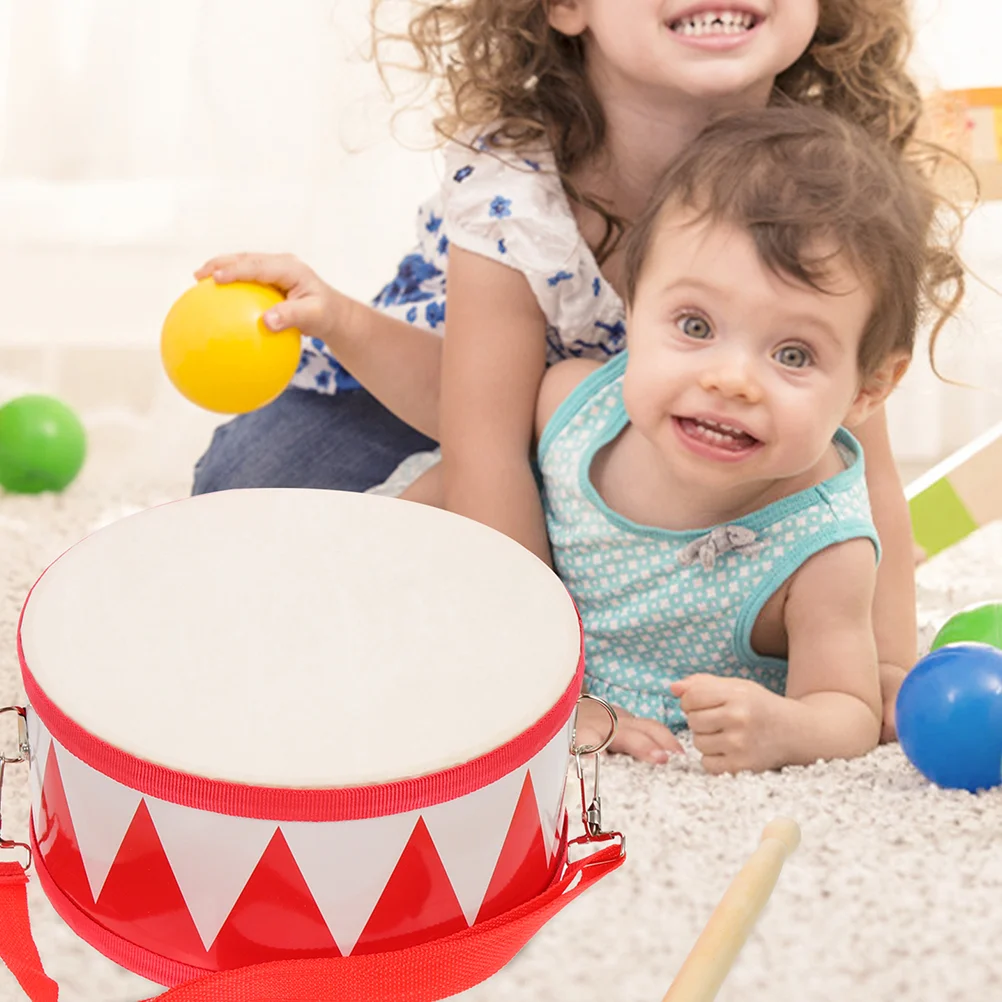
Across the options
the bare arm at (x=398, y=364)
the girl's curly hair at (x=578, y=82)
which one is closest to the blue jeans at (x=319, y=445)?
the bare arm at (x=398, y=364)

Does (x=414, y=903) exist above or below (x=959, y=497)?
above

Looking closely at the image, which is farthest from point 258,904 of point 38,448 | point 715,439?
point 38,448

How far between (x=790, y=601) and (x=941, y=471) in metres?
0.42

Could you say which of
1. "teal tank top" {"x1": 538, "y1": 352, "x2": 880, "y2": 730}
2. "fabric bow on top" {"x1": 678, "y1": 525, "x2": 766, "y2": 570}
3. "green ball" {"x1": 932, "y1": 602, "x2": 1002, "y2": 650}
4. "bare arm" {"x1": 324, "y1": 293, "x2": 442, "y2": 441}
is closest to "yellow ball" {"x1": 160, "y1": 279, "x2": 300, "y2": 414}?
"bare arm" {"x1": 324, "y1": 293, "x2": 442, "y2": 441}

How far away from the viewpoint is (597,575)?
1.17 m

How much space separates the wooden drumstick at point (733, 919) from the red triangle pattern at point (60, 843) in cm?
31

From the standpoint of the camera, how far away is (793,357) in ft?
3.37

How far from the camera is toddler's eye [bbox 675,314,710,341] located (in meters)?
1.04

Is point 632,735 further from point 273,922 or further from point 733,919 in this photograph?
point 273,922

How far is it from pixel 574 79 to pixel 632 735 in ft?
1.95

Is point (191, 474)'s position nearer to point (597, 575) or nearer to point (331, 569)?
point (597, 575)

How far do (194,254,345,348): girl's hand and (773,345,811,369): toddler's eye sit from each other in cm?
39

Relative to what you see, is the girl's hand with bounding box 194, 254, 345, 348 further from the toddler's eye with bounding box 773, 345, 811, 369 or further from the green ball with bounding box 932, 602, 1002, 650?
the green ball with bounding box 932, 602, 1002, 650

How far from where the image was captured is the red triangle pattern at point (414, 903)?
70 cm
